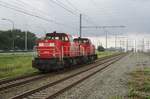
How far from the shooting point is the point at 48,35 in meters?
25.4

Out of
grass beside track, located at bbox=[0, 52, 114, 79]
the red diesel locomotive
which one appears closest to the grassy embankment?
grass beside track, located at bbox=[0, 52, 114, 79]

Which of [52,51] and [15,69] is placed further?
[15,69]

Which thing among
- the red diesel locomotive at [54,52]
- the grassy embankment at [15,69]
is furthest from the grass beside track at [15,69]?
the red diesel locomotive at [54,52]

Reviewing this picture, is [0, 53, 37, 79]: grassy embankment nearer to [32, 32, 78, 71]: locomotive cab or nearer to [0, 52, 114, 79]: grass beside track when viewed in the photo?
[0, 52, 114, 79]: grass beside track

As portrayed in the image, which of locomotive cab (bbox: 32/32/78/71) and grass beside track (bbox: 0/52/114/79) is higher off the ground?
locomotive cab (bbox: 32/32/78/71)

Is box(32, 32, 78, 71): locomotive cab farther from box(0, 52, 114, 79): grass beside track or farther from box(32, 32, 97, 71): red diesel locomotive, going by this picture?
box(0, 52, 114, 79): grass beside track

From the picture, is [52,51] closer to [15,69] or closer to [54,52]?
[54,52]

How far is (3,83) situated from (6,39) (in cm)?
8894

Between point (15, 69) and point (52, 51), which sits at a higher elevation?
point (52, 51)

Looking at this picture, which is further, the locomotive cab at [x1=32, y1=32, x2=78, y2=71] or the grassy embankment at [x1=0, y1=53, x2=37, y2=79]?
the locomotive cab at [x1=32, y1=32, x2=78, y2=71]

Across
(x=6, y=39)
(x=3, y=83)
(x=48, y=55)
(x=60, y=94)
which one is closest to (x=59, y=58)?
(x=48, y=55)

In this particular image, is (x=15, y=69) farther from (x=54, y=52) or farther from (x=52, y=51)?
(x=54, y=52)

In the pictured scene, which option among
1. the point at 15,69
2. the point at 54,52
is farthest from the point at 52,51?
the point at 15,69

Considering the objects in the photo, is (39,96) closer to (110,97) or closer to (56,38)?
(110,97)
